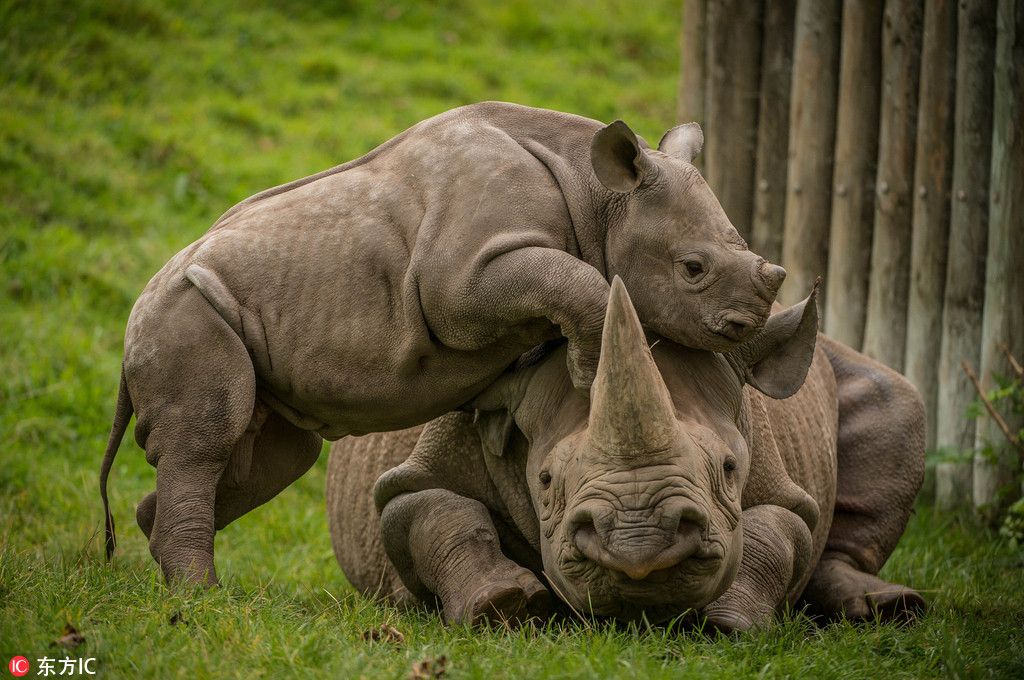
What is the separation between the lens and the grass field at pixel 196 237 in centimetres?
382

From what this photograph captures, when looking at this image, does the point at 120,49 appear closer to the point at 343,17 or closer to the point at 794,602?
the point at 343,17

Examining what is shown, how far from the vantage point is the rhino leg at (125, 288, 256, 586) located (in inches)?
166

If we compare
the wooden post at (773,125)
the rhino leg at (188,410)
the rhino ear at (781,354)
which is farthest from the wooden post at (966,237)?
the rhino leg at (188,410)

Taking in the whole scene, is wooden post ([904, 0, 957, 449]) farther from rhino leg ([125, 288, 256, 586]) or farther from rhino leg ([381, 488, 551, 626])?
rhino leg ([125, 288, 256, 586])

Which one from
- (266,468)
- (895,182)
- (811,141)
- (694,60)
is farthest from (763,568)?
(694,60)

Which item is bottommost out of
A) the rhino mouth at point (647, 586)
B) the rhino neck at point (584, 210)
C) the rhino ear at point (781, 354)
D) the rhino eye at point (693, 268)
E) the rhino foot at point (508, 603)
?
the rhino foot at point (508, 603)

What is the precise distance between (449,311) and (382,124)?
7.51 metres

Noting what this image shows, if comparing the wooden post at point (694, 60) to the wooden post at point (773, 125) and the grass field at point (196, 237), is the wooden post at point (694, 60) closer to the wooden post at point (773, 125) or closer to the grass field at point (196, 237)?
the wooden post at point (773, 125)

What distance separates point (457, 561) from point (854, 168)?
4.18 metres

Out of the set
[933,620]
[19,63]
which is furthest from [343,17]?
[933,620]

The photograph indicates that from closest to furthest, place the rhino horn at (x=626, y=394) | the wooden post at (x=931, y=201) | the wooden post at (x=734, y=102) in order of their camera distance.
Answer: the rhino horn at (x=626, y=394)
the wooden post at (x=931, y=201)
the wooden post at (x=734, y=102)

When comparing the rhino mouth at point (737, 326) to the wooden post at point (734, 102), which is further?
the wooden post at point (734, 102)

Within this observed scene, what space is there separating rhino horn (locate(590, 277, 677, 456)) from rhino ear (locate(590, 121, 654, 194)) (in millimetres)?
523

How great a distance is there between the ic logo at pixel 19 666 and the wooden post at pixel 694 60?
19.9ft
